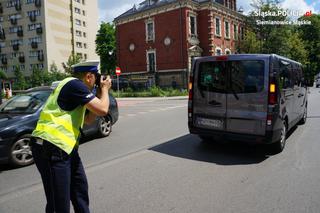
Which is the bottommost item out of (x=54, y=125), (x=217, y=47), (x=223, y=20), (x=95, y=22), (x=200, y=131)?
(x=200, y=131)

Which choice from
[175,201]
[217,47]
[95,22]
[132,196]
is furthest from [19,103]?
[95,22]

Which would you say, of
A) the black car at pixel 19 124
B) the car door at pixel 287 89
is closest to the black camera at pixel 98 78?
the black car at pixel 19 124

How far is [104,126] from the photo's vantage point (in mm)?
8938

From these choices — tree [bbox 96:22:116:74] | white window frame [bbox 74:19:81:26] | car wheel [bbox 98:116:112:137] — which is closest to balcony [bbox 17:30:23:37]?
white window frame [bbox 74:19:81:26]

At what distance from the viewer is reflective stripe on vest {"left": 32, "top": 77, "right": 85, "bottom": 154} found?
8.46 ft

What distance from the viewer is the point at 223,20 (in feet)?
138

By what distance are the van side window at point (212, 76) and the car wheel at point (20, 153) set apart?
384 cm

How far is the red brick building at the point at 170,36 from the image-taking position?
3762 centimetres

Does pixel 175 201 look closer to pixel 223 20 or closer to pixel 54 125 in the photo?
pixel 54 125

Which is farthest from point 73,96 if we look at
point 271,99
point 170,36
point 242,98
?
point 170,36

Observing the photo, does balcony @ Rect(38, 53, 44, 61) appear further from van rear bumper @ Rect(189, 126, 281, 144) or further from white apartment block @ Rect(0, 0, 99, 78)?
van rear bumper @ Rect(189, 126, 281, 144)

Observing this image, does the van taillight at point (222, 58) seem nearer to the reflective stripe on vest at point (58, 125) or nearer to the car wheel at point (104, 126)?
the car wheel at point (104, 126)

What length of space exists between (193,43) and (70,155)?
122 feet

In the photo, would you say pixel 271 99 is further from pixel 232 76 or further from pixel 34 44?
pixel 34 44
